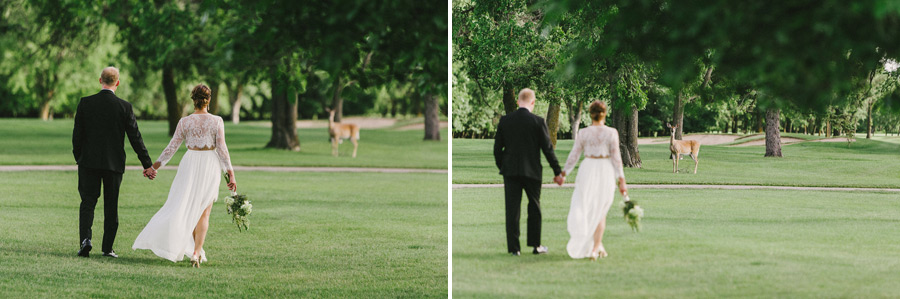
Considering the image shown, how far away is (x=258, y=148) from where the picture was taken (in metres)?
32.4

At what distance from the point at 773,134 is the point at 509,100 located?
3.74 metres

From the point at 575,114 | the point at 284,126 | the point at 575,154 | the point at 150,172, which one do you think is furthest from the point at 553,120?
the point at 284,126

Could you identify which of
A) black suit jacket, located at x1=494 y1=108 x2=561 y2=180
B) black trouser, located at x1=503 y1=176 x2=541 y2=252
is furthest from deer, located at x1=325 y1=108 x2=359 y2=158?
black suit jacket, located at x1=494 y1=108 x2=561 y2=180

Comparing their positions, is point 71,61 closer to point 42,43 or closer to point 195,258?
point 42,43

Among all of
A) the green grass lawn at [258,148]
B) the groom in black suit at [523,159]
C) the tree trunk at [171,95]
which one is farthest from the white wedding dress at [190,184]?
the tree trunk at [171,95]

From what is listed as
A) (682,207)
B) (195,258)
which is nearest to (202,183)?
(195,258)

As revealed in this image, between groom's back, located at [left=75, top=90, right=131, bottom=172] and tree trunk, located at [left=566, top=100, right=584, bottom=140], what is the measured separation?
4200mm

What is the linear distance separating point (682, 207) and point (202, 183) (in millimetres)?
4935

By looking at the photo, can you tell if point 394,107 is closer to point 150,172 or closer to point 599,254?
point 150,172

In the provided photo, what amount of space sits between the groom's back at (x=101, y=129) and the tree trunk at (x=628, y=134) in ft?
15.6

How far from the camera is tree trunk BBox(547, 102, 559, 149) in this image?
7984mm

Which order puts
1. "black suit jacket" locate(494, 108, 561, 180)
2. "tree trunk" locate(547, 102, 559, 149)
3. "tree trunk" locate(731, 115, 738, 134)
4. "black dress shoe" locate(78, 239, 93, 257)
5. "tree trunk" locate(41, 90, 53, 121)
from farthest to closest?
"tree trunk" locate(41, 90, 53, 121)
"tree trunk" locate(731, 115, 738, 134)
"black dress shoe" locate(78, 239, 93, 257)
"tree trunk" locate(547, 102, 559, 149)
"black suit jacket" locate(494, 108, 561, 180)

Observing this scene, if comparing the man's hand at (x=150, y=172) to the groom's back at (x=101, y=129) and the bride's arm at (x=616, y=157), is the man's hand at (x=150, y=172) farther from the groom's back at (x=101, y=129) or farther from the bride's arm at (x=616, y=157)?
the bride's arm at (x=616, y=157)

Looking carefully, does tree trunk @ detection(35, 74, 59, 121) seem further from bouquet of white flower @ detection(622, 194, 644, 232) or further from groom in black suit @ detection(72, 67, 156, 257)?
bouquet of white flower @ detection(622, 194, 644, 232)
